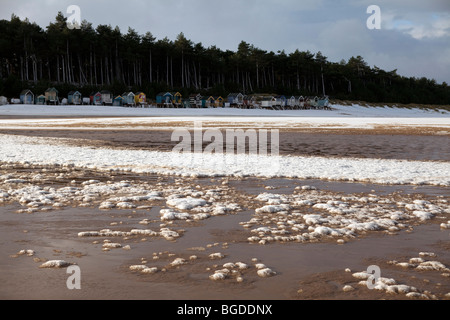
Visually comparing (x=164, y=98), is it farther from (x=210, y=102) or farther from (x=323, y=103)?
(x=323, y=103)

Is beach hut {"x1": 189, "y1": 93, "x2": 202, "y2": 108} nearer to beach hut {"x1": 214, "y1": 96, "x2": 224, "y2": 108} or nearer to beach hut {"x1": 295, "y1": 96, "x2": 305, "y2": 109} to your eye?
beach hut {"x1": 214, "y1": 96, "x2": 224, "y2": 108}

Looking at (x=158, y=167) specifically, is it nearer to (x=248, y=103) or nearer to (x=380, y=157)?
(x=380, y=157)

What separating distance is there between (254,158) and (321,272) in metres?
10.9

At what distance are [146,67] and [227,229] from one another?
124070mm

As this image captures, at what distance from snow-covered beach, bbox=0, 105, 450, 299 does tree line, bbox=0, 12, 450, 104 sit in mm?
83479

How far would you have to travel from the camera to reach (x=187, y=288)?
13.5 ft

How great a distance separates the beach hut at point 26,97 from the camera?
268ft

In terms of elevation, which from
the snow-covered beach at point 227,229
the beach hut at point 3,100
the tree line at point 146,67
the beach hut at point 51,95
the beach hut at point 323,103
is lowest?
the snow-covered beach at point 227,229

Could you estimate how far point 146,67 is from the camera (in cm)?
12525

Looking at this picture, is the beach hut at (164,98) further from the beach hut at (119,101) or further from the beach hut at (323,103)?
the beach hut at (323,103)

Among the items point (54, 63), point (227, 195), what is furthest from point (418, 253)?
point (54, 63)

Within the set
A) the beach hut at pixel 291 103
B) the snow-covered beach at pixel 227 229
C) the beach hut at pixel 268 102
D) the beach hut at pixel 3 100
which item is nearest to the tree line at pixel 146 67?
the beach hut at pixel 3 100

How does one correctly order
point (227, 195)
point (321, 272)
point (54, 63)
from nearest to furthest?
point (321, 272)
point (227, 195)
point (54, 63)

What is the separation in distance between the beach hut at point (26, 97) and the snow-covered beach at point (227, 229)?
76720 mm
